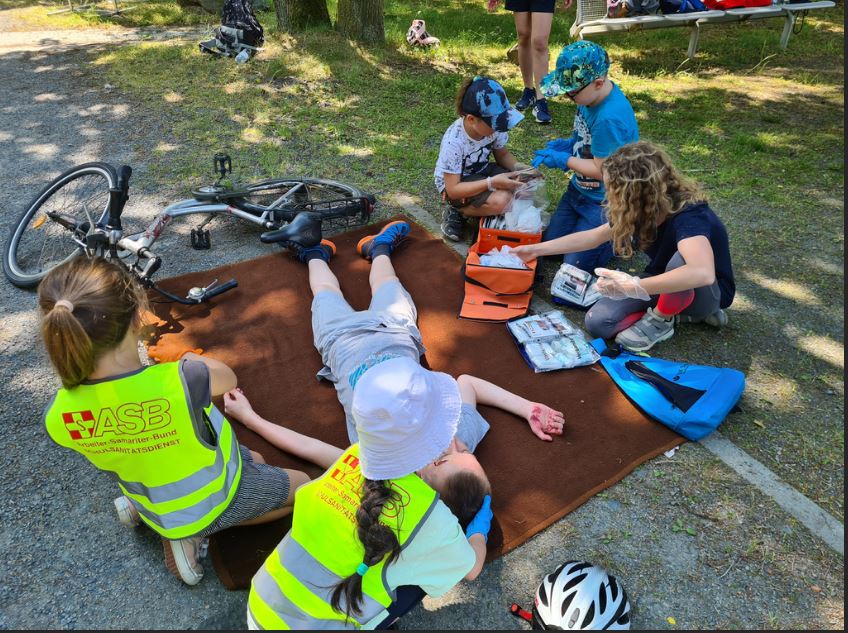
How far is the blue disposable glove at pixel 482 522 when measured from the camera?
2154mm

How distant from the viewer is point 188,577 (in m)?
2.18

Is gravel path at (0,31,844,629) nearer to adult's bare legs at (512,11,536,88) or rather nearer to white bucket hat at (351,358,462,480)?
white bucket hat at (351,358,462,480)

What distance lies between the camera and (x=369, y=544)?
166 cm

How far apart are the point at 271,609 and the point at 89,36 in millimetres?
9852

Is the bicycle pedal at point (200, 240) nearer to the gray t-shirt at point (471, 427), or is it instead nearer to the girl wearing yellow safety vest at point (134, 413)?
the girl wearing yellow safety vest at point (134, 413)

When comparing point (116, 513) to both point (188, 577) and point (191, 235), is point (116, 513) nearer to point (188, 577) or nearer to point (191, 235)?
point (188, 577)

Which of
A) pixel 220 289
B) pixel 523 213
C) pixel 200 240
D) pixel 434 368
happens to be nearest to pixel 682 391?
pixel 434 368

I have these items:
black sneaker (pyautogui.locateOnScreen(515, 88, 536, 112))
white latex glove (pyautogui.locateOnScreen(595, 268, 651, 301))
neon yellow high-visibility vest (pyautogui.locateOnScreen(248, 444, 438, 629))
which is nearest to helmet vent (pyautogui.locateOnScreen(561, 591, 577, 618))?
neon yellow high-visibility vest (pyautogui.locateOnScreen(248, 444, 438, 629))

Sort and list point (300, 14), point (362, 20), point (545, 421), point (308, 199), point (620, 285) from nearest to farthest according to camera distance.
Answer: point (545, 421) → point (620, 285) → point (308, 199) → point (362, 20) → point (300, 14)

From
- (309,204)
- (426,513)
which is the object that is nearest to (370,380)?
(426,513)

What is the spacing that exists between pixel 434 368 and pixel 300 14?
6678 mm

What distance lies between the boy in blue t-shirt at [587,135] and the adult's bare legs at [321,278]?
4.90 feet

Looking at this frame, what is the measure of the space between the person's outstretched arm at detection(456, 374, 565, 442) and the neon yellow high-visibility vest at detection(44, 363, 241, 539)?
1.21m

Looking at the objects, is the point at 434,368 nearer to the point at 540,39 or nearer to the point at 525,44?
the point at 540,39
